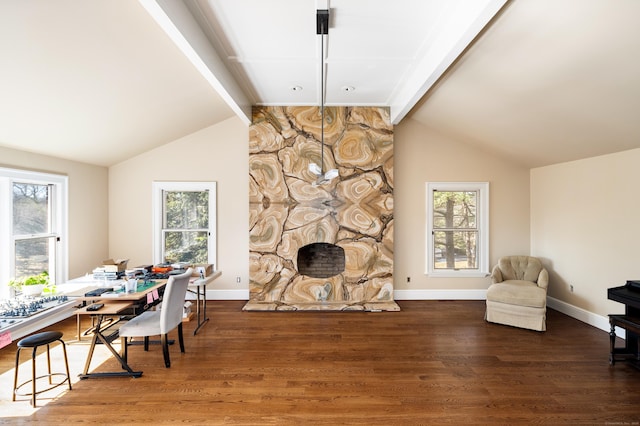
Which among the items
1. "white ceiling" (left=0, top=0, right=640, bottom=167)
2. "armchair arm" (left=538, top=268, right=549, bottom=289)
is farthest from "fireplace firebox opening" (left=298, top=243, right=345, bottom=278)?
"armchair arm" (left=538, top=268, right=549, bottom=289)

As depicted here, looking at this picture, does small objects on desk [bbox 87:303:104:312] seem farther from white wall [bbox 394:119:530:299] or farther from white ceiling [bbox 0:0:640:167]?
white wall [bbox 394:119:530:299]

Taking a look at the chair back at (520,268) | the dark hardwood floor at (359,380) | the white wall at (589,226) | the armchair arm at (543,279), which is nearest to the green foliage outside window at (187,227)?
the dark hardwood floor at (359,380)

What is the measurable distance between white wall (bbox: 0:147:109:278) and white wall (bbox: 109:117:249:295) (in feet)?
0.56

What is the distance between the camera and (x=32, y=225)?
4.02 meters

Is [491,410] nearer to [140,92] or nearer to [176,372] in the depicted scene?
[176,372]

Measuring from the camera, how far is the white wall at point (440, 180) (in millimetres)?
5363

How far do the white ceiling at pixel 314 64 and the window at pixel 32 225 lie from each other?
17.2 inches

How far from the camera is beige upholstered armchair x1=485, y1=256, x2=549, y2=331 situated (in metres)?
3.99

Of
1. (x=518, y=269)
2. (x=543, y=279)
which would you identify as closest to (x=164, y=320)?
(x=543, y=279)

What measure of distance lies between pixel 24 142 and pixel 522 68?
519cm

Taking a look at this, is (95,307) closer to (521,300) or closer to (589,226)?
(521,300)

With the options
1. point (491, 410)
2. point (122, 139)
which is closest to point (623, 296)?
point (491, 410)

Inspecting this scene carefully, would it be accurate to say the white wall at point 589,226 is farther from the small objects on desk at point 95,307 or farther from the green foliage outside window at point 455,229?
the small objects on desk at point 95,307

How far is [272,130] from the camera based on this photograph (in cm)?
512
